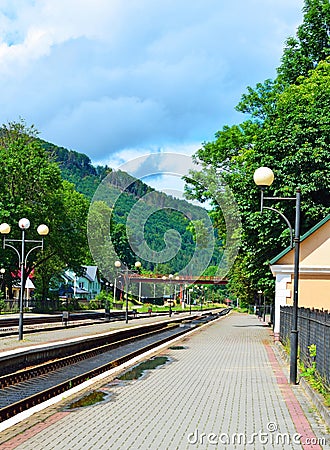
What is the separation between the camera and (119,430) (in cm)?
866

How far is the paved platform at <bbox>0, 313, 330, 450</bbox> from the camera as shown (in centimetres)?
797

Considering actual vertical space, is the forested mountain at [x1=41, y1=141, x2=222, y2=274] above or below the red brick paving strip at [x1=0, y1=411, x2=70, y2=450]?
above

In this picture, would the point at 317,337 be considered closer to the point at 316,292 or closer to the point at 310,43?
the point at 316,292

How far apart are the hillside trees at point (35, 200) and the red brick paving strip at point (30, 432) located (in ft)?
135

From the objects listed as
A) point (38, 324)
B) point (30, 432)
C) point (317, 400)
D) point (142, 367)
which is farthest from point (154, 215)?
point (30, 432)

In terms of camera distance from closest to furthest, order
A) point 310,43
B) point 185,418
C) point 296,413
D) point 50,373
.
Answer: point 185,418
point 296,413
point 50,373
point 310,43

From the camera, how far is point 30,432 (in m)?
8.53

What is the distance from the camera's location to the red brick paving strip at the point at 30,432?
776 cm

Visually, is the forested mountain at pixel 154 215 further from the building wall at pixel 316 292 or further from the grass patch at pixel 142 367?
the grass patch at pixel 142 367

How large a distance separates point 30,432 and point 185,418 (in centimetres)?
228

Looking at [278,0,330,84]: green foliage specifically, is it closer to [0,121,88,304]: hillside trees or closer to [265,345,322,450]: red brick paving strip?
[0,121,88,304]: hillside trees

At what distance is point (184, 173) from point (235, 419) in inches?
1420

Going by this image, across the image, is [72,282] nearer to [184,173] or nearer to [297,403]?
[184,173]

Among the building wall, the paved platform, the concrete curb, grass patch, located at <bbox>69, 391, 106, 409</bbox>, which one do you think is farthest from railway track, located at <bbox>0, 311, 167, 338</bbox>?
the concrete curb
